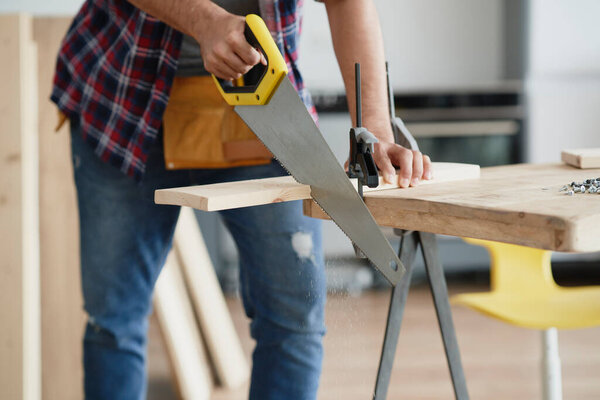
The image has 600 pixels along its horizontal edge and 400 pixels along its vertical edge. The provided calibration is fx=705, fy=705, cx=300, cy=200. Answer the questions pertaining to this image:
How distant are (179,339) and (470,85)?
1.87 meters

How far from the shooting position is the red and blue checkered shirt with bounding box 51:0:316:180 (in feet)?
3.98

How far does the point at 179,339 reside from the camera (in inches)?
84.8

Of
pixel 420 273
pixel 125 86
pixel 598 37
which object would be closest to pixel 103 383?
pixel 125 86

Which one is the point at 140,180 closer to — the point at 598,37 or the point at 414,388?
the point at 414,388

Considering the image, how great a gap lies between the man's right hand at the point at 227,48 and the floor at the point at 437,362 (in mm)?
1127

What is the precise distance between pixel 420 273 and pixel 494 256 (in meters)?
1.79

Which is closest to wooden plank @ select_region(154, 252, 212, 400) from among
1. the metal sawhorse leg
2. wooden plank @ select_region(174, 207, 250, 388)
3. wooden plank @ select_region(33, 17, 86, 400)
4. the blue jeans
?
wooden plank @ select_region(174, 207, 250, 388)

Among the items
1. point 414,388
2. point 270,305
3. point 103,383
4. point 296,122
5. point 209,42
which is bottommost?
point 414,388

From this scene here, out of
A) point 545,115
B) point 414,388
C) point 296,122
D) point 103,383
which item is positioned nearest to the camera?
point 296,122

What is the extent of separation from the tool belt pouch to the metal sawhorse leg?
0.30 metres

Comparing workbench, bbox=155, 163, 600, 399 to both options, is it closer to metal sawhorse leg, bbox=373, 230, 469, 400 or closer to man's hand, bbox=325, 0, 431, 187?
metal sawhorse leg, bbox=373, 230, 469, 400

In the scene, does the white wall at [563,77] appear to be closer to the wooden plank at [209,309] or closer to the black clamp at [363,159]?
the wooden plank at [209,309]

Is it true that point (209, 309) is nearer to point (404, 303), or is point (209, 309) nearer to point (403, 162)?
point (404, 303)

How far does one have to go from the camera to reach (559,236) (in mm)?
708
